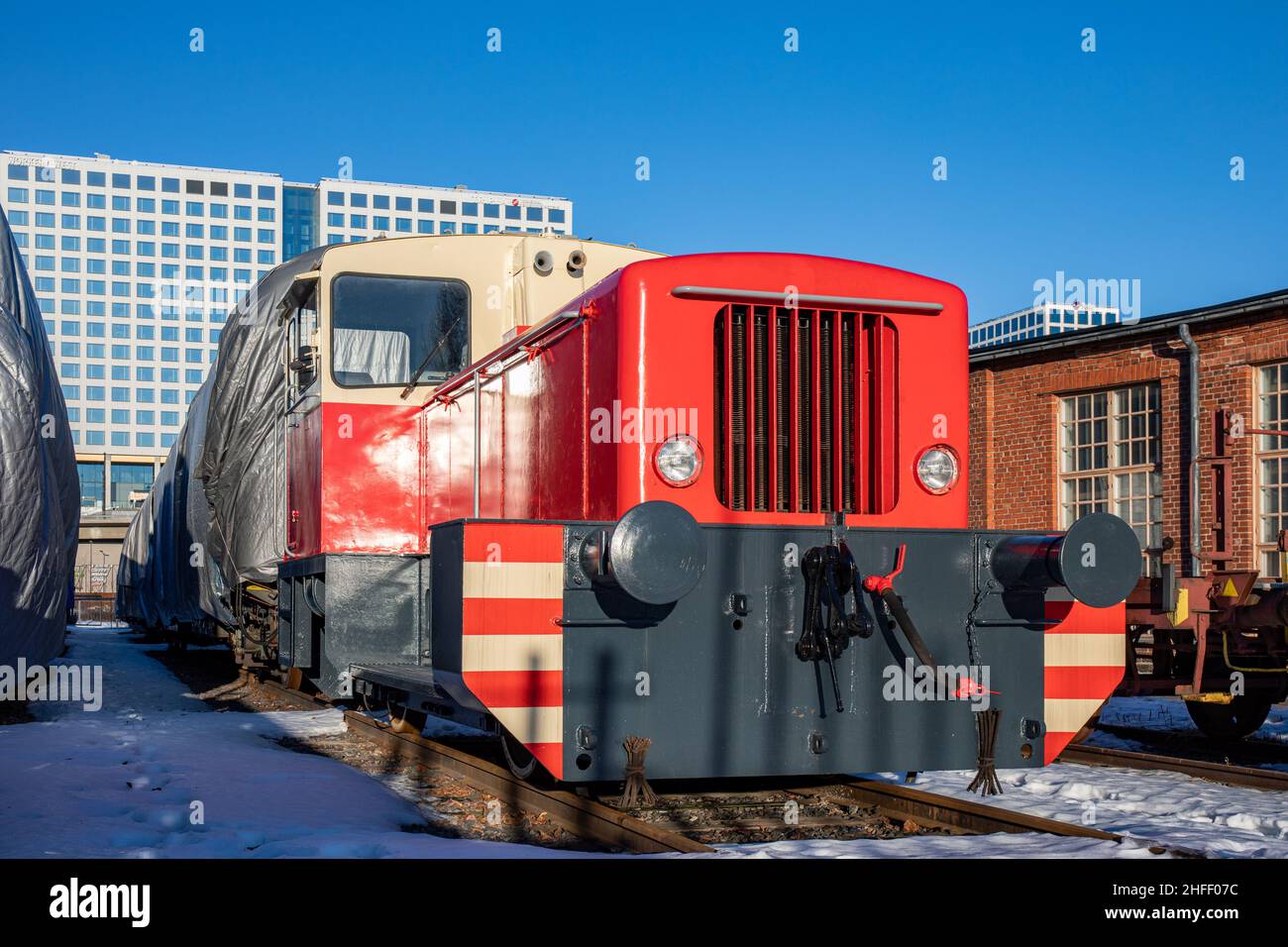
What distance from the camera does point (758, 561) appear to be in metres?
5.32

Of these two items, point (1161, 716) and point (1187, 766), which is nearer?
point (1187, 766)

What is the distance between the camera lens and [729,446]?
569 centimetres

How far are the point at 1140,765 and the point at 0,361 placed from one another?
9.19 meters

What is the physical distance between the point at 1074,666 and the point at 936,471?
1.08 metres

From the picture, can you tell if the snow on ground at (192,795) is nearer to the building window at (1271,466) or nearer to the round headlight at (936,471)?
the round headlight at (936,471)

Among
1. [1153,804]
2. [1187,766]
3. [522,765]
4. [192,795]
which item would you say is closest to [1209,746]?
[1187,766]

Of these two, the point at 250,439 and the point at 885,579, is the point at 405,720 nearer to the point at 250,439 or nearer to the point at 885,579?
the point at 250,439

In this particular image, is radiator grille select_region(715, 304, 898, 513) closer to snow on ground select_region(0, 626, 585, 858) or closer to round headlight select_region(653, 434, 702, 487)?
round headlight select_region(653, 434, 702, 487)

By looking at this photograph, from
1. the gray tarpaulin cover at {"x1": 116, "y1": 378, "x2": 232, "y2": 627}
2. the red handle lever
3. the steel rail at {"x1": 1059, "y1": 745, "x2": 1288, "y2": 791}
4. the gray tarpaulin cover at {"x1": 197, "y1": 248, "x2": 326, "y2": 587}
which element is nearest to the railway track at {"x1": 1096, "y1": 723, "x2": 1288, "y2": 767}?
the steel rail at {"x1": 1059, "y1": 745, "x2": 1288, "y2": 791}

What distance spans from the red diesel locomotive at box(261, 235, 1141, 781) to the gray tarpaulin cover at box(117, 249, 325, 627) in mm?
4078

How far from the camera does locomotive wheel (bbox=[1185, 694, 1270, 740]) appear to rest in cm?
990

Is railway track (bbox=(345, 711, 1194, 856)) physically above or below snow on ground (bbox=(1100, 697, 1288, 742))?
above

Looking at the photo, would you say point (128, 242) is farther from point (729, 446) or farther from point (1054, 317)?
point (729, 446)
